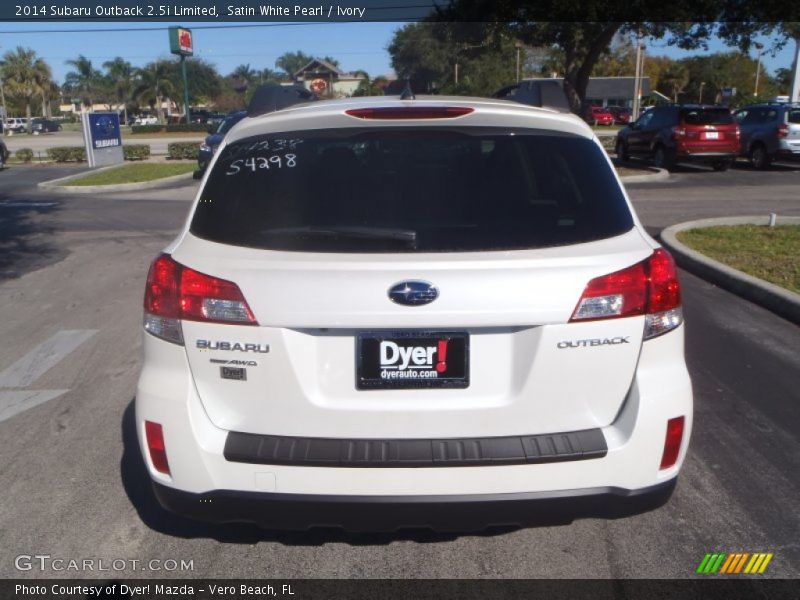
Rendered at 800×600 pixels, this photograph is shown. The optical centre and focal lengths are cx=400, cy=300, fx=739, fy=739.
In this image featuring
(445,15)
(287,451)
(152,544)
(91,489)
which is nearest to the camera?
(287,451)

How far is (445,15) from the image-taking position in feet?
75.7

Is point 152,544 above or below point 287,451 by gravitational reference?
below

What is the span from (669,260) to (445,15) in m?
22.0

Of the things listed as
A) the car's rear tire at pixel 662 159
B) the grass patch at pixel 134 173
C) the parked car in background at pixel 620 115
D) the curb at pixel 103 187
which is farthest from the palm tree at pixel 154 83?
the car's rear tire at pixel 662 159

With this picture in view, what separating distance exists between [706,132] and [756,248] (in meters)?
12.1

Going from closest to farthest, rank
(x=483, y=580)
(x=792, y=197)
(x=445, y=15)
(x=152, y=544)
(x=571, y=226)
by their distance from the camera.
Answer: (x=571, y=226)
(x=483, y=580)
(x=152, y=544)
(x=792, y=197)
(x=445, y=15)

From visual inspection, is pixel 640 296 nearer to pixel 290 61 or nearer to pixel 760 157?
pixel 760 157

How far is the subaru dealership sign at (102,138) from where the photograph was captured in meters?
25.0

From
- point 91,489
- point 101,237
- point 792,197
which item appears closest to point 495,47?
point 792,197

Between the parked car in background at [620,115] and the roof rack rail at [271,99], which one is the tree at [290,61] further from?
the roof rack rail at [271,99]

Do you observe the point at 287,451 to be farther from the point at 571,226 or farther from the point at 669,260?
the point at 669,260

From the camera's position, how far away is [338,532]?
3.34 m

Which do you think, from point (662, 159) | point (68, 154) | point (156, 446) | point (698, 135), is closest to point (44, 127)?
point (68, 154)

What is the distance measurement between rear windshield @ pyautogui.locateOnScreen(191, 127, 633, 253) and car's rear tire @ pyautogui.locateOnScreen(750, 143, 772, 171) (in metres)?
20.6
